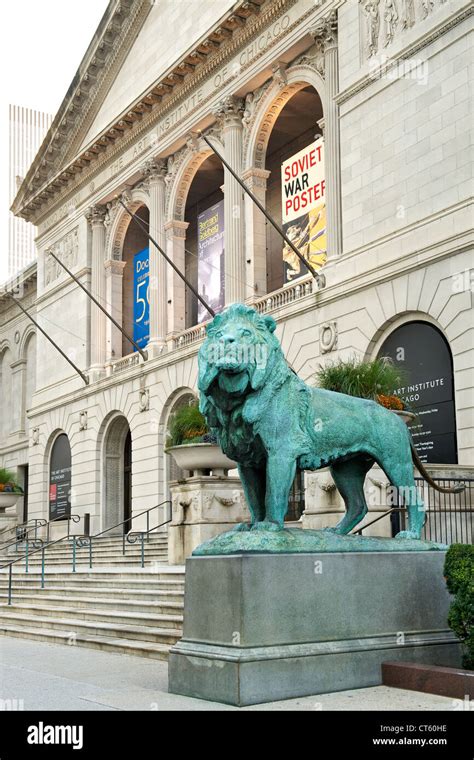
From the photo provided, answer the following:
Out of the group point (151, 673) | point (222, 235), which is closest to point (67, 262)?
point (222, 235)

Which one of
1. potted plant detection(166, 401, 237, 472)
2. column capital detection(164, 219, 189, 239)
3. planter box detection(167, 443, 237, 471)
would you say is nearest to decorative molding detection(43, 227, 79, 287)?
column capital detection(164, 219, 189, 239)

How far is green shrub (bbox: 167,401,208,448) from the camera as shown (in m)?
19.4

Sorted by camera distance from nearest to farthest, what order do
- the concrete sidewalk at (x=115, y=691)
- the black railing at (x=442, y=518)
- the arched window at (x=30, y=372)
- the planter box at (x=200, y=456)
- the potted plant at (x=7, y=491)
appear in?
the concrete sidewalk at (x=115, y=691) < the black railing at (x=442, y=518) < the planter box at (x=200, y=456) < the potted plant at (x=7, y=491) < the arched window at (x=30, y=372)

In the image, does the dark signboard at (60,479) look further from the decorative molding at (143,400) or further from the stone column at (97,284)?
the decorative molding at (143,400)

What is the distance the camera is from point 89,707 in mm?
7375

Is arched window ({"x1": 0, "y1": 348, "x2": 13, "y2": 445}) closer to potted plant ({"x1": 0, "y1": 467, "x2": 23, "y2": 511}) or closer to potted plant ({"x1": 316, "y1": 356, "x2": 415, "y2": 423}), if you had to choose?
potted plant ({"x1": 0, "y1": 467, "x2": 23, "y2": 511})

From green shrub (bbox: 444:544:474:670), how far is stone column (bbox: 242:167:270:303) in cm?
2306

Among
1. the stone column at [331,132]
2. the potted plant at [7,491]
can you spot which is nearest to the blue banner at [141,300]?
the potted plant at [7,491]

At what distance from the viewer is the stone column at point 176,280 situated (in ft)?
117

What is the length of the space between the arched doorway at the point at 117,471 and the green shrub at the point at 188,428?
18832mm

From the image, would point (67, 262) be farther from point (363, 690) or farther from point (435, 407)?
point (363, 690)

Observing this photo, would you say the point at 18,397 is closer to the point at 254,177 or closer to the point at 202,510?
the point at 254,177

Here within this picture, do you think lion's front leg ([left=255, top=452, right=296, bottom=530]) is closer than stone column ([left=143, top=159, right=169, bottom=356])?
Yes

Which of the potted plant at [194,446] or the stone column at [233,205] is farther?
the stone column at [233,205]
